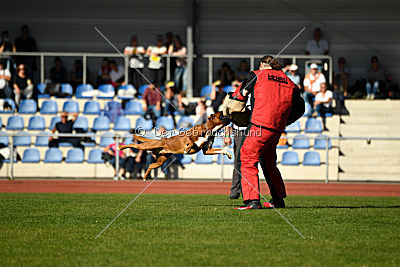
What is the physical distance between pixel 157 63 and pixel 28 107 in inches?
183

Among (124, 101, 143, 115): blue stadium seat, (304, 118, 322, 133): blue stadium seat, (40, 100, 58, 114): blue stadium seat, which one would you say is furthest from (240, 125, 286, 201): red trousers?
(40, 100, 58, 114): blue stadium seat

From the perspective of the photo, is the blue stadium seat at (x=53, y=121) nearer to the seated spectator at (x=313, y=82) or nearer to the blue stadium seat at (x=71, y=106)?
the blue stadium seat at (x=71, y=106)

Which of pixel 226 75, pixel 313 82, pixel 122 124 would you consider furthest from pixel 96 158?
pixel 313 82

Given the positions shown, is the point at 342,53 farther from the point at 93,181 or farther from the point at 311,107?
the point at 93,181

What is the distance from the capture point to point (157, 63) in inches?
894

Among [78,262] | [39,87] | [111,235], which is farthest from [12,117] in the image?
[78,262]

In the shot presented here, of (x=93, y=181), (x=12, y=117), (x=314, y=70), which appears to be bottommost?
(x=93, y=181)

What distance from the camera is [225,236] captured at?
7516 millimetres

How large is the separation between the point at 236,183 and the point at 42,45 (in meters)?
15.9

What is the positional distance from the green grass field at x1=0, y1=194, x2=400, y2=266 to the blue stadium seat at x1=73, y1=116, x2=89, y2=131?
10095mm

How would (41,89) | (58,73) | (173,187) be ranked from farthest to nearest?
→ (58,73) < (41,89) < (173,187)

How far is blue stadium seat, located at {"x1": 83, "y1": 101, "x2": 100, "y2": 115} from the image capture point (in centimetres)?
2191

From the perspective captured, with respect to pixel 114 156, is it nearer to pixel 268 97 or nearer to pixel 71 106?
pixel 71 106

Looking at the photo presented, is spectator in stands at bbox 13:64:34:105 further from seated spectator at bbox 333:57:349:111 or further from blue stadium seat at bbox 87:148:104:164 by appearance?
seated spectator at bbox 333:57:349:111
